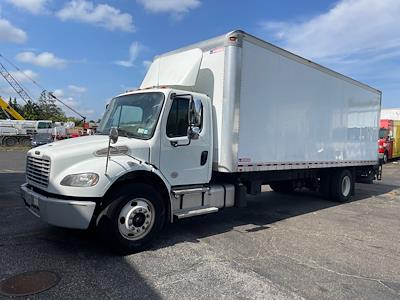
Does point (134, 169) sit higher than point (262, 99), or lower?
lower

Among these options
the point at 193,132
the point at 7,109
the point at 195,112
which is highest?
the point at 7,109

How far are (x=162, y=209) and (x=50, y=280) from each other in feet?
6.32

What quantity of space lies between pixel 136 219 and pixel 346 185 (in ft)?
26.1

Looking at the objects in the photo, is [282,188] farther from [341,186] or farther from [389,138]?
[389,138]

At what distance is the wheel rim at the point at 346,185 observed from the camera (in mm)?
11031

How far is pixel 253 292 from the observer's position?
14.0 feet

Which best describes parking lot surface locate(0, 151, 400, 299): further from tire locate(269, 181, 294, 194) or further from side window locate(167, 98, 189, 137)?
tire locate(269, 181, 294, 194)

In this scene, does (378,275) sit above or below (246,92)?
below

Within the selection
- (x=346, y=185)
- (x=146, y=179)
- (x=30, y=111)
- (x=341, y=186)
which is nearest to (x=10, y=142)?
(x=30, y=111)

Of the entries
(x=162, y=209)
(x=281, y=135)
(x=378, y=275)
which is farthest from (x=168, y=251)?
(x=281, y=135)

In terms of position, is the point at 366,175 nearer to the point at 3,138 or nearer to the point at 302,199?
the point at 302,199

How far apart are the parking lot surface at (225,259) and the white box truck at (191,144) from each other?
1.73ft

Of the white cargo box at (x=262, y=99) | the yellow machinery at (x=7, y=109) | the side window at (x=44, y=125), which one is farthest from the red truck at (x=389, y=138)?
Answer: the yellow machinery at (x=7, y=109)

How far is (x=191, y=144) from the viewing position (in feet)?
20.8
